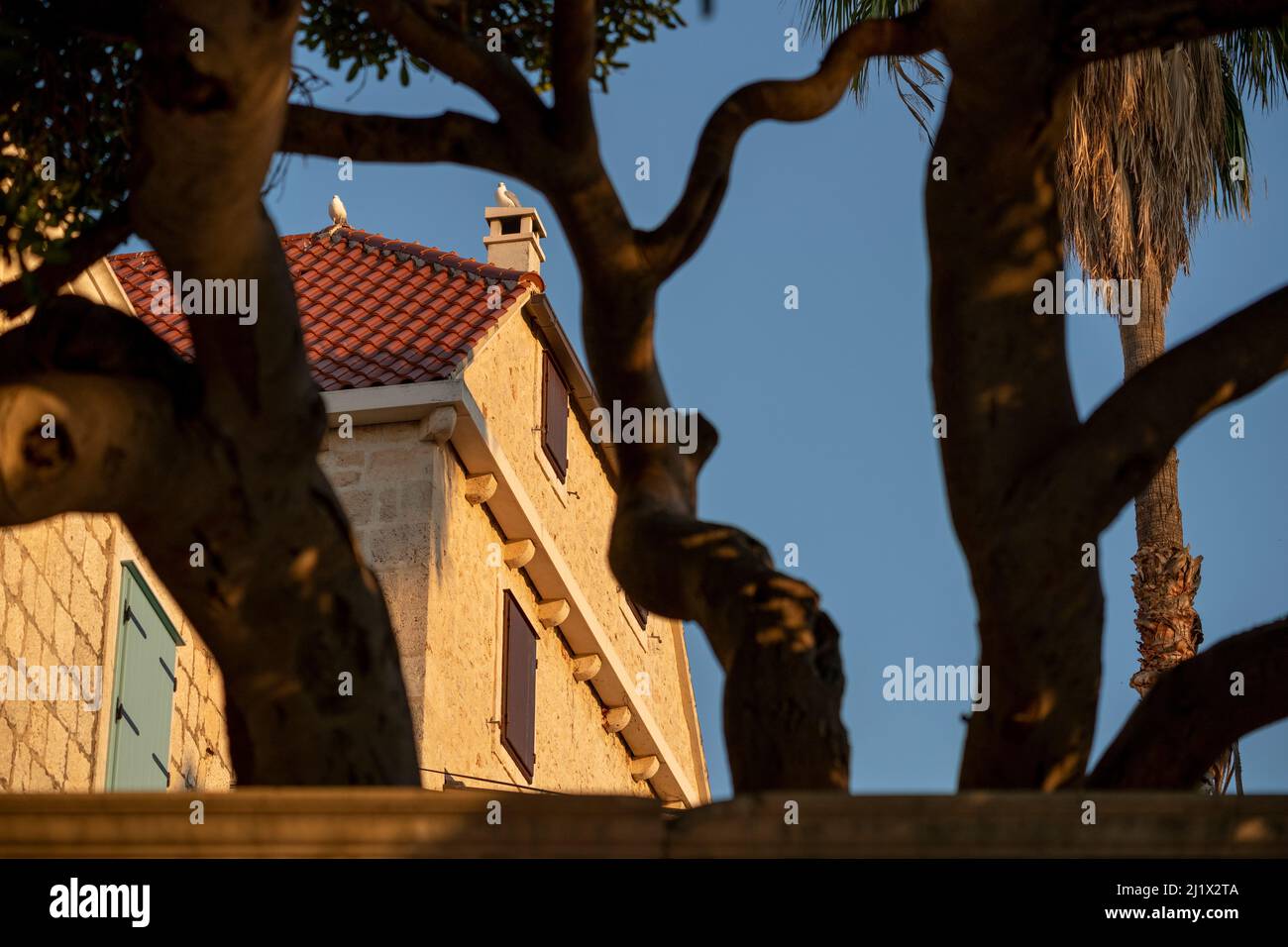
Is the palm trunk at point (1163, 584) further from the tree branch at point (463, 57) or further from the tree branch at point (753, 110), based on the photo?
the tree branch at point (463, 57)

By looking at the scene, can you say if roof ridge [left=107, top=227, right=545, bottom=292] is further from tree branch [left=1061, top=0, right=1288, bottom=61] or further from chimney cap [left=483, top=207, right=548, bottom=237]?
tree branch [left=1061, top=0, right=1288, bottom=61]

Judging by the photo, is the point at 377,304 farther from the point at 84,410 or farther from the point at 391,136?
the point at 84,410

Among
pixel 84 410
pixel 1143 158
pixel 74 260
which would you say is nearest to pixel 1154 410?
pixel 84 410

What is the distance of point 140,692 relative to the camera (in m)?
14.5

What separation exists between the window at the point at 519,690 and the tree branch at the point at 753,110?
11505 mm

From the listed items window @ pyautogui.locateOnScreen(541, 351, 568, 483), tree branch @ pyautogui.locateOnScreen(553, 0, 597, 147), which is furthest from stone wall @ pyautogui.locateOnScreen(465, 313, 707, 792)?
tree branch @ pyautogui.locateOnScreen(553, 0, 597, 147)

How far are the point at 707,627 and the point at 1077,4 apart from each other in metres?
2.67

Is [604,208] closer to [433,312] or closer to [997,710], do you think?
[997,710]

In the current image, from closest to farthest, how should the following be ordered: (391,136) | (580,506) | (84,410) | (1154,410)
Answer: (84,410) → (1154,410) → (391,136) → (580,506)

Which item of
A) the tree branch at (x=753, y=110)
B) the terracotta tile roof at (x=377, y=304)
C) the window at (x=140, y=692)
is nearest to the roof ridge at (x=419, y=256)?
the terracotta tile roof at (x=377, y=304)

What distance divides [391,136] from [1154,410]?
123 inches

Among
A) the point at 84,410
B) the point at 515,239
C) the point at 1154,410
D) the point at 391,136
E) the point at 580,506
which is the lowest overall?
the point at 84,410
